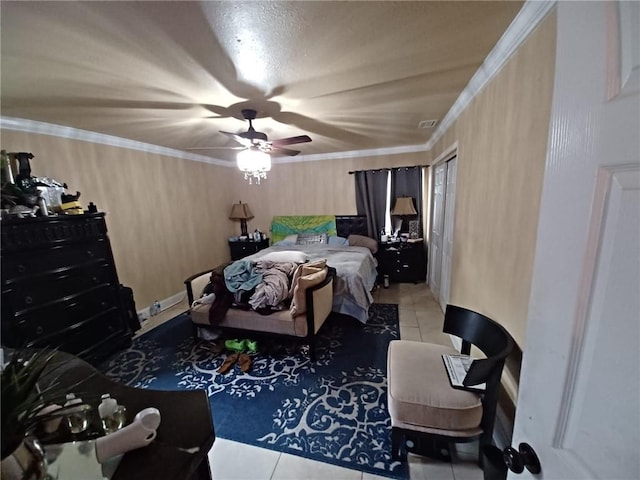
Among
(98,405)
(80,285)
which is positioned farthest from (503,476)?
(80,285)

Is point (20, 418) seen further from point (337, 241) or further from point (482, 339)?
point (337, 241)

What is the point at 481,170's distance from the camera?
188 cm

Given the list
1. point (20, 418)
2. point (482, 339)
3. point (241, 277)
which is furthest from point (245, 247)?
point (20, 418)

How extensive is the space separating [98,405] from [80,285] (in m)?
2.07

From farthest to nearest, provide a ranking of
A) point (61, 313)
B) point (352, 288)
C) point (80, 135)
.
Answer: point (352, 288)
point (80, 135)
point (61, 313)

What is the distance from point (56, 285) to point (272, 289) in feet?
5.94

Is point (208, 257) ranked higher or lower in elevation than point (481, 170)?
lower

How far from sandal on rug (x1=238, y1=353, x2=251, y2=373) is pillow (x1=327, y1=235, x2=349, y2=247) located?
2465 mm

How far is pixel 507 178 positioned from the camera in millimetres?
1495

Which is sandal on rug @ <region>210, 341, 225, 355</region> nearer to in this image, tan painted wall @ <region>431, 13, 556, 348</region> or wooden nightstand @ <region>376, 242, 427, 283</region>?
tan painted wall @ <region>431, 13, 556, 348</region>

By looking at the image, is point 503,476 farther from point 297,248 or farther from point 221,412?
point 297,248

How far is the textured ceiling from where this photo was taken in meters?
1.16

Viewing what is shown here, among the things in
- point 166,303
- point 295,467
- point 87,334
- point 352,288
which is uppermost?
point 352,288

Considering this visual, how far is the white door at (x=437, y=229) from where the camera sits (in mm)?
3286
